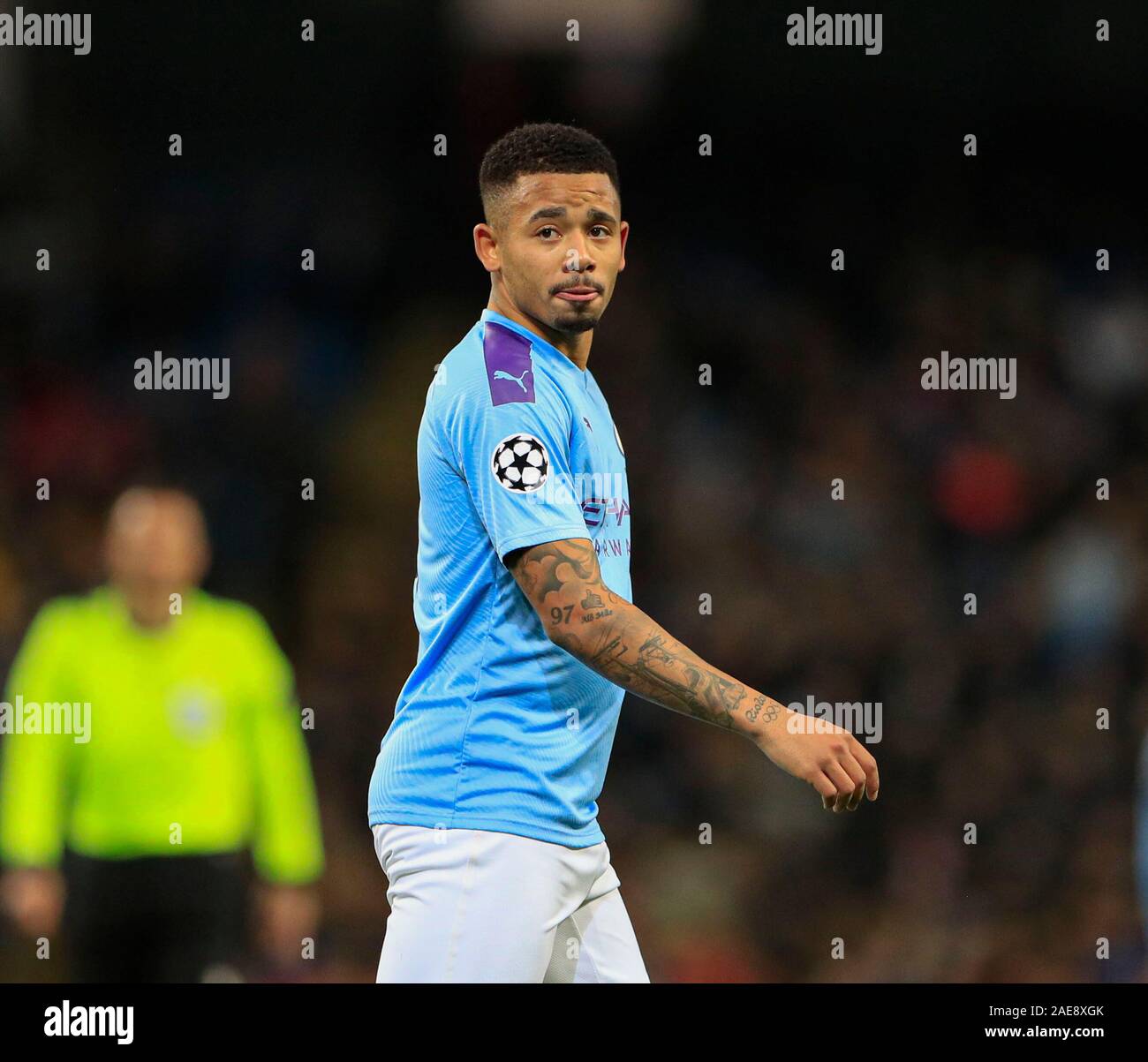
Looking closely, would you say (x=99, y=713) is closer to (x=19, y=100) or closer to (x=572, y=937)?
(x=572, y=937)

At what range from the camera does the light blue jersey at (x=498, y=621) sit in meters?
2.90

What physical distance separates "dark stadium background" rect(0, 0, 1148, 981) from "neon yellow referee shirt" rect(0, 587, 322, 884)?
41.9 inches

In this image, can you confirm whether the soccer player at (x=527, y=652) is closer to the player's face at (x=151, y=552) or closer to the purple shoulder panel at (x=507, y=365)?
the purple shoulder panel at (x=507, y=365)

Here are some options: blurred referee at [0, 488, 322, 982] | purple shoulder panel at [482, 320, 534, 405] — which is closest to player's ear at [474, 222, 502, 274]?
purple shoulder panel at [482, 320, 534, 405]

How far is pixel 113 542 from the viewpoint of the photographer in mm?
6004

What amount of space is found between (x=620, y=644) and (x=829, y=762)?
42 centimetres

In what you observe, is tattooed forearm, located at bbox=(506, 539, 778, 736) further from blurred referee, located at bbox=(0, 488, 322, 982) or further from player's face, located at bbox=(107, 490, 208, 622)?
player's face, located at bbox=(107, 490, 208, 622)

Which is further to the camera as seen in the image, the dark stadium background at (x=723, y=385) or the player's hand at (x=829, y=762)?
the dark stadium background at (x=723, y=385)

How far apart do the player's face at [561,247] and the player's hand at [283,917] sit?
3.20 metres

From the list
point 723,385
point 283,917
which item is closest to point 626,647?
point 283,917

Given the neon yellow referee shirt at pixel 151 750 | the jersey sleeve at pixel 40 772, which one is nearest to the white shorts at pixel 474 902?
the neon yellow referee shirt at pixel 151 750

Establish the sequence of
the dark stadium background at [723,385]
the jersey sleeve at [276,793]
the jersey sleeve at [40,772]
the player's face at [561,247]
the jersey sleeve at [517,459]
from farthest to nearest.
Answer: the dark stadium background at [723,385] < the jersey sleeve at [276,793] < the jersey sleeve at [40,772] < the player's face at [561,247] < the jersey sleeve at [517,459]

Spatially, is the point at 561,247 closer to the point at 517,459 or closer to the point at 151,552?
the point at 517,459

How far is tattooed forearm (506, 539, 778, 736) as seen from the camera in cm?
277
